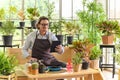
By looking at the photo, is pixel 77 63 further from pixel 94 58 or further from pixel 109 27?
pixel 109 27

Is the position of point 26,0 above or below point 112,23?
above

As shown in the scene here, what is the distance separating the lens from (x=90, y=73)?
3.75 m

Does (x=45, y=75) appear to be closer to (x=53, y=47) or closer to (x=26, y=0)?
(x=53, y=47)

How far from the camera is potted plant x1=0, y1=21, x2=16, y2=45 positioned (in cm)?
664

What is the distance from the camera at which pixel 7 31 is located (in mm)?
6715

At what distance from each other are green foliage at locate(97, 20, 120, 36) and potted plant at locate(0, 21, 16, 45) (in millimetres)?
1990

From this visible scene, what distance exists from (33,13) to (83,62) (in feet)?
11.2

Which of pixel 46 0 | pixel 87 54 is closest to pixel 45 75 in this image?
pixel 87 54

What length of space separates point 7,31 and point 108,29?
7.50 feet

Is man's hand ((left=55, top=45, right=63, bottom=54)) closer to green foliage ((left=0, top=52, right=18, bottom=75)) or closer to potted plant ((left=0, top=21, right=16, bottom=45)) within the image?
green foliage ((left=0, top=52, right=18, bottom=75))

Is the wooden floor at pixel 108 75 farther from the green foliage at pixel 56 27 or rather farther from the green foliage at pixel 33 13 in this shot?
the green foliage at pixel 33 13

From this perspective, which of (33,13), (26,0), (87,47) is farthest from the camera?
(26,0)

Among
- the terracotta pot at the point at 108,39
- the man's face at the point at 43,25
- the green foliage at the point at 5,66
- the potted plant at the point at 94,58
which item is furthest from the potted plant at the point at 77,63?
the terracotta pot at the point at 108,39

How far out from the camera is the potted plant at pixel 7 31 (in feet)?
21.8
